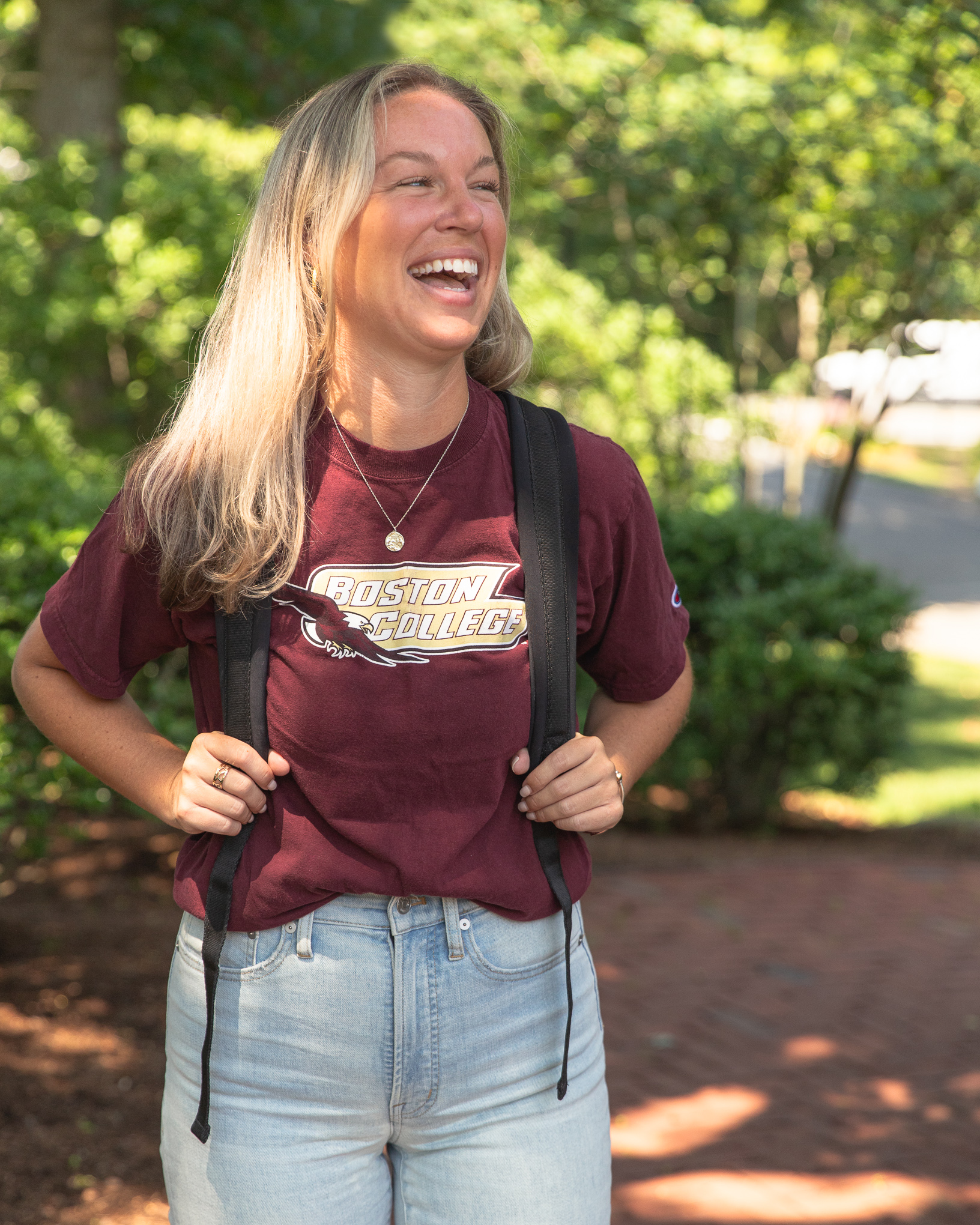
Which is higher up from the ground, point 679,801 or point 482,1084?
point 482,1084

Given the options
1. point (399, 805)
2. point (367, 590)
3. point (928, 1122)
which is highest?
point (367, 590)

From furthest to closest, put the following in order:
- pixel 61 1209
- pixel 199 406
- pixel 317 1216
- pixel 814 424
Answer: pixel 814 424, pixel 61 1209, pixel 199 406, pixel 317 1216

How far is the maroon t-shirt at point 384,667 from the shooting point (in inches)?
62.8

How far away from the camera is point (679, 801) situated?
23.6 ft

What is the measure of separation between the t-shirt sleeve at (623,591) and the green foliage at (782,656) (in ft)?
14.6

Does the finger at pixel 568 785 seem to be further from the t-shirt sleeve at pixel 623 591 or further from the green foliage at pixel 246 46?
the green foliage at pixel 246 46

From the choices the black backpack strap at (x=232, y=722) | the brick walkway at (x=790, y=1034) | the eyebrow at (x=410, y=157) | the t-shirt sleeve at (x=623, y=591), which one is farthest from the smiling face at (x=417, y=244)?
the brick walkway at (x=790, y=1034)

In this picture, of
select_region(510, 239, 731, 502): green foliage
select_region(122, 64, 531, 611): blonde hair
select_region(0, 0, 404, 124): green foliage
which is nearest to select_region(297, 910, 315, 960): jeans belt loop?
select_region(122, 64, 531, 611): blonde hair

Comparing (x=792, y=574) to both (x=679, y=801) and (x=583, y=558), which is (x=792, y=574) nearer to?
(x=679, y=801)

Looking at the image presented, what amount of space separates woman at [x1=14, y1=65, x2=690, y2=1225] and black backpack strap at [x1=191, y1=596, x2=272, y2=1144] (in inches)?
0.7

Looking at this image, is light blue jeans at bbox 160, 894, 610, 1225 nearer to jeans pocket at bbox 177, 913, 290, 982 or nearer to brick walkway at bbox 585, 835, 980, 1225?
jeans pocket at bbox 177, 913, 290, 982

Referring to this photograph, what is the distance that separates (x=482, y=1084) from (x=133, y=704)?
0.73 meters

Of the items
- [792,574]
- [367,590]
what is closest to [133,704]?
[367,590]

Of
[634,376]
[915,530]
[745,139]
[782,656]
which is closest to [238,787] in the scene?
[782,656]
